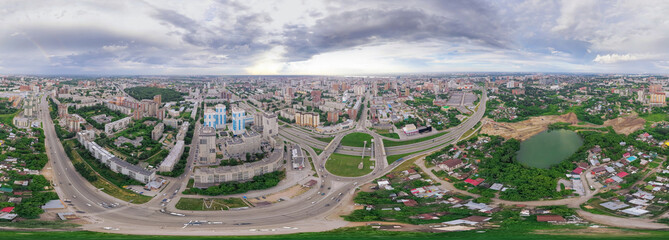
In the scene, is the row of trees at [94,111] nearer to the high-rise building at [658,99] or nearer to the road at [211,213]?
the road at [211,213]

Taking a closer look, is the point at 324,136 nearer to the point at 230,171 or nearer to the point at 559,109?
the point at 230,171

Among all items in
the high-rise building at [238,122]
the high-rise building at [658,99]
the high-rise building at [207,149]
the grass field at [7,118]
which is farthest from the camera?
the high-rise building at [658,99]

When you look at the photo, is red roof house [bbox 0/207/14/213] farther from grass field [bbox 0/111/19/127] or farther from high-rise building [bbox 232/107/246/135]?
grass field [bbox 0/111/19/127]

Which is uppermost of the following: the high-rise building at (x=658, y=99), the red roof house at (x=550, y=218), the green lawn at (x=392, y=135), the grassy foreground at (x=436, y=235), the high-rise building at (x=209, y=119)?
the high-rise building at (x=658, y=99)

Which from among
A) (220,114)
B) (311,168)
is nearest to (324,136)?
(311,168)

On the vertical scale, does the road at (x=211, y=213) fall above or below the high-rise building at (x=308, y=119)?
below

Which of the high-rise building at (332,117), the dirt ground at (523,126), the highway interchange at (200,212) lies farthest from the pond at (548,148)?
the high-rise building at (332,117)

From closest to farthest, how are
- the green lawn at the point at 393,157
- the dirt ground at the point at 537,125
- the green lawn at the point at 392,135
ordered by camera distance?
1. the green lawn at the point at 393,157
2. the green lawn at the point at 392,135
3. the dirt ground at the point at 537,125
